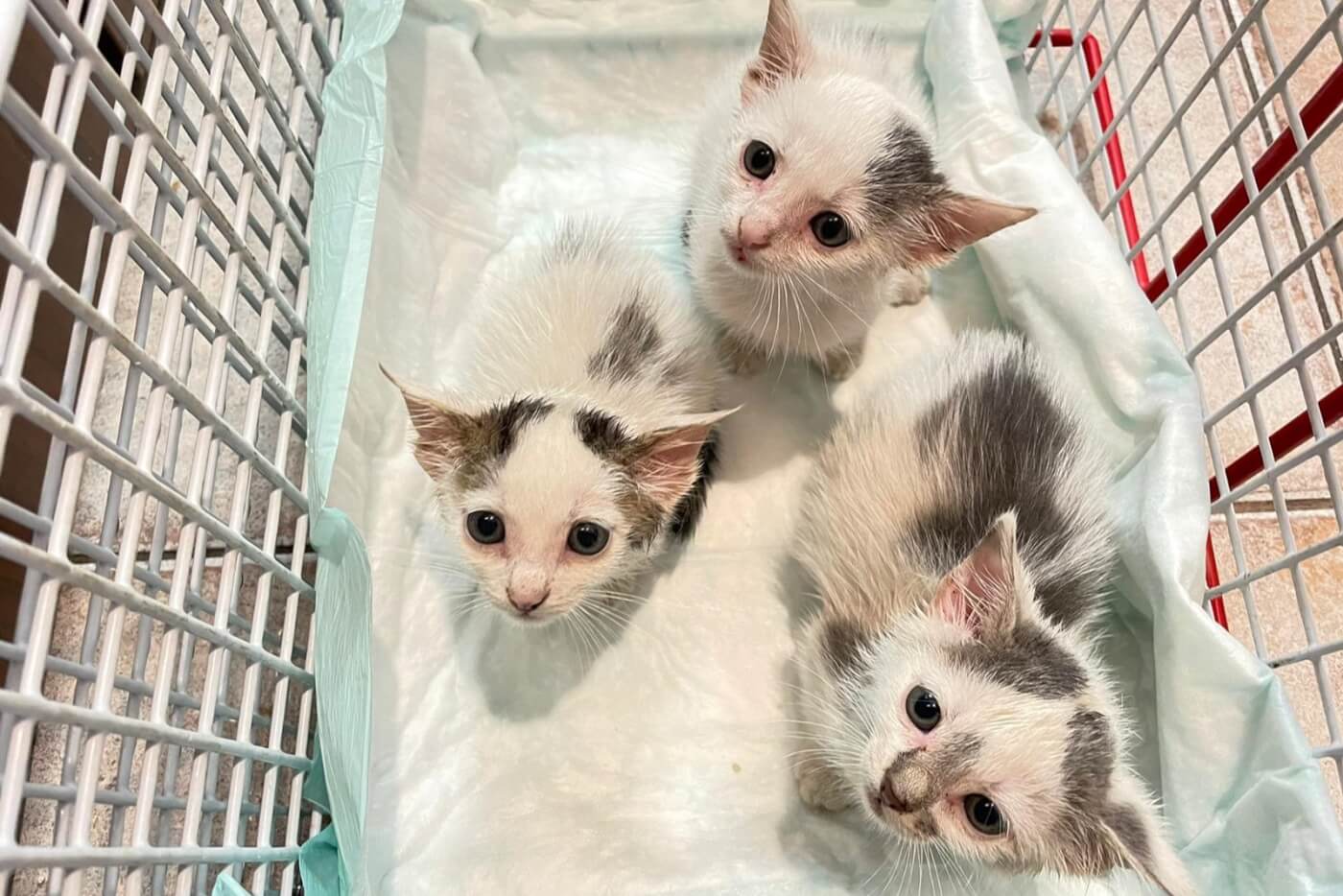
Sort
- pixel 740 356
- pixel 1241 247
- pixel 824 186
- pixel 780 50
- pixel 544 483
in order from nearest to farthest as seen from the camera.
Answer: pixel 544 483 < pixel 824 186 < pixel 780 50 < pixel 740 356 < pixel 1241 247

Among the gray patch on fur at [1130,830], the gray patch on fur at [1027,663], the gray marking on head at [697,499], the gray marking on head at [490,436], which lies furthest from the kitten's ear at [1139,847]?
the gray marking on head at [490,436]

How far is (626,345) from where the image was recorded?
4.85 ft

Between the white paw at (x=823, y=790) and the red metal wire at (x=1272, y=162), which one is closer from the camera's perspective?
the red metal wire at (x=1272, y=162)

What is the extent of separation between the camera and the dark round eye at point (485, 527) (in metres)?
1.26

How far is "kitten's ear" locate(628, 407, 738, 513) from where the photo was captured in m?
1.21

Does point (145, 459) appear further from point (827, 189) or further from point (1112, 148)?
point (1112, 148)

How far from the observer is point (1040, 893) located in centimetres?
143

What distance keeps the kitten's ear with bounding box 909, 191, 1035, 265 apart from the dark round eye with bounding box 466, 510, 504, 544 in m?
0.77

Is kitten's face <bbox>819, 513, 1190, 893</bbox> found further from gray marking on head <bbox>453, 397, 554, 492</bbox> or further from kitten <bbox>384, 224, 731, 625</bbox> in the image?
gray marking on head <bbox>453, 397, 554, 492</bbox>

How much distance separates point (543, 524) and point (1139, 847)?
0.82 m

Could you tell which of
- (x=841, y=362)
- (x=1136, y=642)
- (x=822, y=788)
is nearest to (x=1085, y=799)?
(x=822, y=788)

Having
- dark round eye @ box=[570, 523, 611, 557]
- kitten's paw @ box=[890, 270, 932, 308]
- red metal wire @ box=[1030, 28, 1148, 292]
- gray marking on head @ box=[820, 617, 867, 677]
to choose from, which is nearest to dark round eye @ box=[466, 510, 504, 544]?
dark round eye @ box=[570, 523, 611, 557]

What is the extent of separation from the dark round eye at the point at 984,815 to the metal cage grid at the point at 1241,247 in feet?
1.74

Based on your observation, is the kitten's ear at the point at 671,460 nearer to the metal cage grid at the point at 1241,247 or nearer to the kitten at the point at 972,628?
the kitten at the point at 972,628
